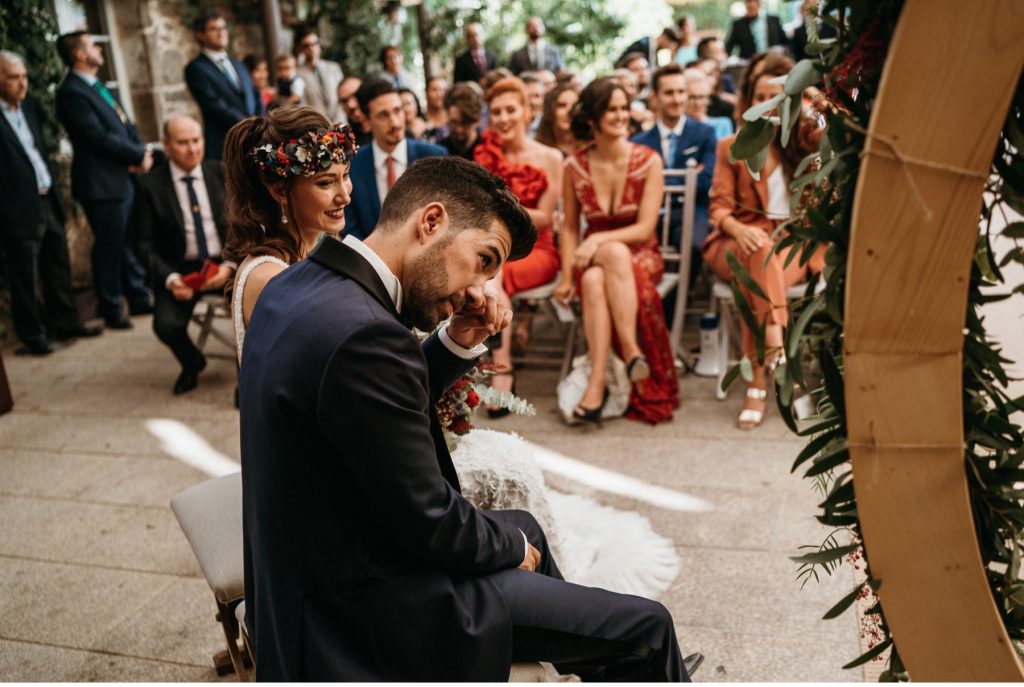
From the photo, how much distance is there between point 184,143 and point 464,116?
1749mm

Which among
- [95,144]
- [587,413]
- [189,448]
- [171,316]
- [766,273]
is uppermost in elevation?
[95,144]

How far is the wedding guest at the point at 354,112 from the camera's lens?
5.81m

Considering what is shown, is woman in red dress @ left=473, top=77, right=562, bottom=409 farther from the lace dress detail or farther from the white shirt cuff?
the white shirt cuff

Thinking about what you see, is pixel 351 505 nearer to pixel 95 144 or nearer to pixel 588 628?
pixel 588 628

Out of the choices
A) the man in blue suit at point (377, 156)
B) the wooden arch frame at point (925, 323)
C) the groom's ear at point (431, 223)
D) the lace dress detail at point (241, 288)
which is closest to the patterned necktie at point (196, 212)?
the man in blue suit at point (377, 156)

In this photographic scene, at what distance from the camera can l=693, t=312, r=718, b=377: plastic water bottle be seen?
16.8 feet

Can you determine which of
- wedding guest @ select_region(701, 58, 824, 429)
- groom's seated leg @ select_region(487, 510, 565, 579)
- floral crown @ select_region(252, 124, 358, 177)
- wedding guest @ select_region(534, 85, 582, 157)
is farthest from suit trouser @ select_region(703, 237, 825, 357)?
groom's seated leg @ select_region(487, 510, 565, 579)

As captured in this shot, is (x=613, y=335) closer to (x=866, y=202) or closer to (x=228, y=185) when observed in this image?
(x=228, y=185)

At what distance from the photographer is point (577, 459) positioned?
13.5 ft

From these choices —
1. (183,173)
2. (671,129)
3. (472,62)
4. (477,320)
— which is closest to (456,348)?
(477,320)

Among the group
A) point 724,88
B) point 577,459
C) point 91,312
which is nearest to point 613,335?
point 577,459

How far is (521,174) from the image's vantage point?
4.96 m

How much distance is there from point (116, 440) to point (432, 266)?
12.0 feet

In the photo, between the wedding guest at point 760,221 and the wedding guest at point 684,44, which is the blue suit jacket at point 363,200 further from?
the wedding guest at point 684,44
